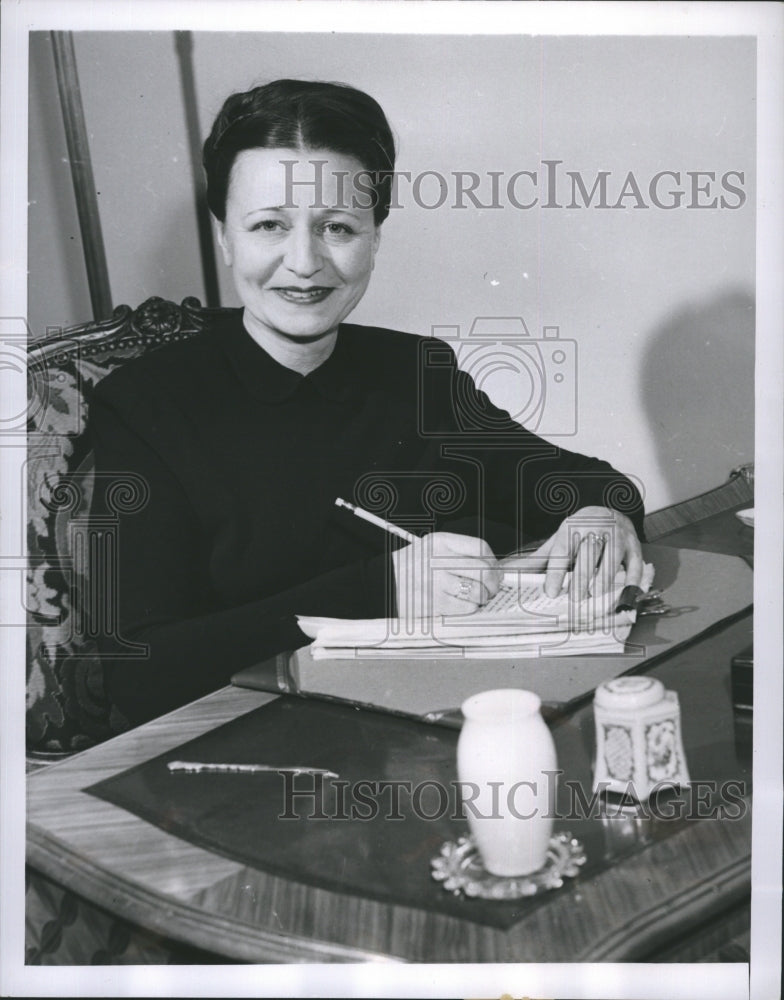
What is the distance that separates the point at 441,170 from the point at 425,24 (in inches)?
7.7

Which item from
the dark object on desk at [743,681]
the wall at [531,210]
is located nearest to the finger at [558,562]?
the wall at [531,210]

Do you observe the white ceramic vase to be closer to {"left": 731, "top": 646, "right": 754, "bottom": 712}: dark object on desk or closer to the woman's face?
{"left": 731, "top": 646, "right": 754, "bottom": 712}: dark object on desk

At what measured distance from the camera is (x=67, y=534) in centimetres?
143

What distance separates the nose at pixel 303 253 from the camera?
55.5 inches

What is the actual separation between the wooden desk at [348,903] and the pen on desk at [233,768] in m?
0.09

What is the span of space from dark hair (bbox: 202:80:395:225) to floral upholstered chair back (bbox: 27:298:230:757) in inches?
11.0

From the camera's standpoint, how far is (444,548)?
142 centimetres

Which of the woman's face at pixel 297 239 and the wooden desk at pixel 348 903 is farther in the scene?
the woman's face at pixel 297 239

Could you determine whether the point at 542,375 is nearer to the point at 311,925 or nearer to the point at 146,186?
the point at 146,186

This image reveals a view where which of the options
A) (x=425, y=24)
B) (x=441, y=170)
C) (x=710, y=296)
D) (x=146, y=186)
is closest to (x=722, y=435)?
(x=710, y=296)

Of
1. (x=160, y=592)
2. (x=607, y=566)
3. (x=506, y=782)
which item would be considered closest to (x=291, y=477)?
(x=160, y=592)

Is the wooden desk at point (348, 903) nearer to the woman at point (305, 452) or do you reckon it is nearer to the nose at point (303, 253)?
the woman at point (305, 452)

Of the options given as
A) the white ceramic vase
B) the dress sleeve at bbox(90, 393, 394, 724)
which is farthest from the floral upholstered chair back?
the white ceramic vase

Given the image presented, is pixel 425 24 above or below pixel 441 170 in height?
above
